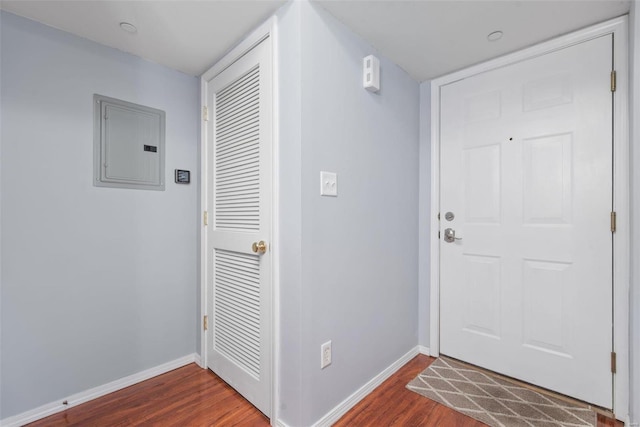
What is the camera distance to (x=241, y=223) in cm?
180

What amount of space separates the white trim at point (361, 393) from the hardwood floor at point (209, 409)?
0.08 feet

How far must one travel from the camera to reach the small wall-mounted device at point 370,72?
1.73 meters

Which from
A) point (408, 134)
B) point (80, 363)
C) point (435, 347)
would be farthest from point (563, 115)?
point (80, 363)

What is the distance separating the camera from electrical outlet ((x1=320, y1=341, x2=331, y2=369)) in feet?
4.98

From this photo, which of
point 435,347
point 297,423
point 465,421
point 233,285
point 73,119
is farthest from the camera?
point 435,347

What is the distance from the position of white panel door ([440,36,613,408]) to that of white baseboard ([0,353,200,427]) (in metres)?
1.93

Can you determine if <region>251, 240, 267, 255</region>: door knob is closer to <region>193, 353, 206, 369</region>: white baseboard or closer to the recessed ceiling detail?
<region>193, 353, 206, 369</region>: white baseboard

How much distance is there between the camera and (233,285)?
187 cm

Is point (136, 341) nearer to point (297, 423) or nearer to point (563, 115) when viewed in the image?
point (297, 423)

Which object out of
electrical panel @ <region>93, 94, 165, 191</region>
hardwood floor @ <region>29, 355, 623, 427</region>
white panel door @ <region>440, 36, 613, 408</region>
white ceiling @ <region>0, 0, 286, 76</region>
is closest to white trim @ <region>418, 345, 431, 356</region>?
white panel door @ <region>440, 36, 613, 408</region>

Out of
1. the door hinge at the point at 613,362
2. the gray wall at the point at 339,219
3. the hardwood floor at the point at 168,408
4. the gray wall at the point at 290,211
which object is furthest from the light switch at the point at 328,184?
the door hinge at the point at 613,362

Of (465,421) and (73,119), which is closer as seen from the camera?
(465,421)

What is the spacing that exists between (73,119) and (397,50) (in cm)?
195

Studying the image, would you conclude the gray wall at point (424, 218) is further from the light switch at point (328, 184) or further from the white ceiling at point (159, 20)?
the white ceiling at point (159, 20)
